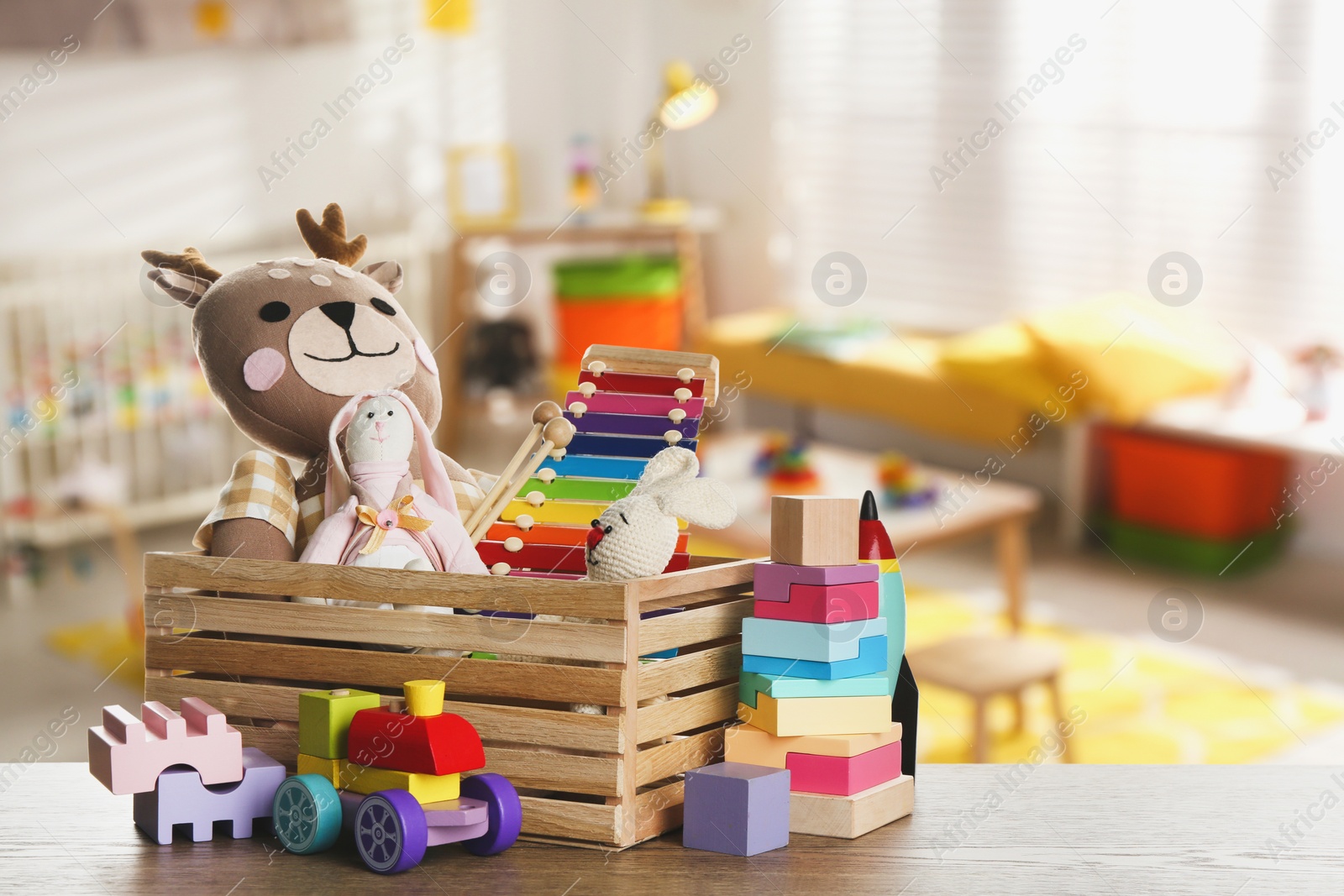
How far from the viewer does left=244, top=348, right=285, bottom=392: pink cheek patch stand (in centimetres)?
87

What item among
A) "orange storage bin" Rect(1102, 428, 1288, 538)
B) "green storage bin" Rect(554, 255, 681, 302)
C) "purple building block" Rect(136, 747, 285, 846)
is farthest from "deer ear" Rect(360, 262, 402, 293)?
"green storage bin" Rect(554, 255, 681, 302)

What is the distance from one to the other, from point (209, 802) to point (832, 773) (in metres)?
0.35

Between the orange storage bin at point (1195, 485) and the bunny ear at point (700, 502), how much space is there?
295cm

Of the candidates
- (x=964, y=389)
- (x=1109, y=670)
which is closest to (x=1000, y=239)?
(x=964, y=389)

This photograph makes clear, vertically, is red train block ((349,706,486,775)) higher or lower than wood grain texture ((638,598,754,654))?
lower

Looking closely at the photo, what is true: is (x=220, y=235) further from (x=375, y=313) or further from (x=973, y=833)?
(x=973, y=833)

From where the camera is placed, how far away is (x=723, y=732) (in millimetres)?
800

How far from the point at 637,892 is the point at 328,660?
220mm

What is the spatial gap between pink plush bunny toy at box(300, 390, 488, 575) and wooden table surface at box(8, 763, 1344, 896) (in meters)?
0.18

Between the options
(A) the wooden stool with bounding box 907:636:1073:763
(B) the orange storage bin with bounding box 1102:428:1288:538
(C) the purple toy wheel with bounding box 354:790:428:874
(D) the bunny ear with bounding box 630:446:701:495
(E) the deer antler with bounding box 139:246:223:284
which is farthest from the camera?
(B) the orange storage bin with bounding box 1102:428:1288:538

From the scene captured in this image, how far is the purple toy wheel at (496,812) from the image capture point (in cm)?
73

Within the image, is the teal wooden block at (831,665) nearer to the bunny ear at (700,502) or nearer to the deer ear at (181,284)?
the bunny ear at (700,502)

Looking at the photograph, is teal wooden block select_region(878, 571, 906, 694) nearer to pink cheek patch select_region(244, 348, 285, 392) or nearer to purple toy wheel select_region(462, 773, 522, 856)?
purple toy wheel select_region(462, 773, 522, 856)

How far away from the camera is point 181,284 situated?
908mm
